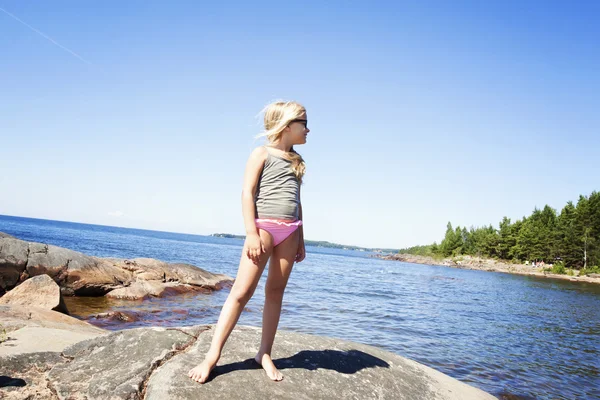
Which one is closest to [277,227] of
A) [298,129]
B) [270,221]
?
[270,221]

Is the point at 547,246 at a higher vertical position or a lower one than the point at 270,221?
higher

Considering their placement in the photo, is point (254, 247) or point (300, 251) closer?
point (254, 247)

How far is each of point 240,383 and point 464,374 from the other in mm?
6532

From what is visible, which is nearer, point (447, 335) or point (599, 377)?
point (599, 377)

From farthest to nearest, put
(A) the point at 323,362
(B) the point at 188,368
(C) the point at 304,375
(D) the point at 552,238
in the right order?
(D) the point at 552,238, (A) the point at 323,362, (C) the point at 304,375, (B) the point at 188,368

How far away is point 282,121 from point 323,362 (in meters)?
2.39

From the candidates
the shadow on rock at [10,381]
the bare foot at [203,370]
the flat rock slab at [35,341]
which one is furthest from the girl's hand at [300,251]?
the flat rock slab at [35,341]

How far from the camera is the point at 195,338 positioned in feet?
12.9

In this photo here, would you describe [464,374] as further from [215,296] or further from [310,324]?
[215,296]

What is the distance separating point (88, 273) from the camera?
13594 millimetres

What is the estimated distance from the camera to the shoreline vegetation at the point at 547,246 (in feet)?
205

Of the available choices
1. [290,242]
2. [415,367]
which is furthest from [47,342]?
[415,367]

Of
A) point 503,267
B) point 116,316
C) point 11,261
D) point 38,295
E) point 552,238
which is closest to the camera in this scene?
point 38,295

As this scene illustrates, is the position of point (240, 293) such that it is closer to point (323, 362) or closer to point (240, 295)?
point (240, 295)
